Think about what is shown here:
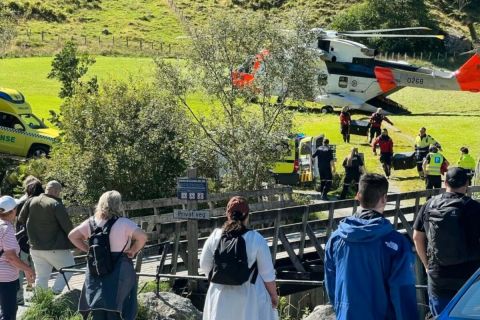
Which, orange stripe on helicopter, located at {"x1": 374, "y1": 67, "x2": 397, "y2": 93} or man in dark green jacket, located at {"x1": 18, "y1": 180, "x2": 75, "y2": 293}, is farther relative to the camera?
orange stripe on helicopter, located at {"x1": 374, "y1": 67, "x2": 397, "y2": 93}

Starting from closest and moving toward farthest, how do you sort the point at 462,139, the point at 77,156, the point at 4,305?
the point at 4,305 < the point at 77,156 < the point at 462,139

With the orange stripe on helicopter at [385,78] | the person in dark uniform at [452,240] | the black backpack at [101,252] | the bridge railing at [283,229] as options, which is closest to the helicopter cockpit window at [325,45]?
the orange stripe on helicopter at [385,78]

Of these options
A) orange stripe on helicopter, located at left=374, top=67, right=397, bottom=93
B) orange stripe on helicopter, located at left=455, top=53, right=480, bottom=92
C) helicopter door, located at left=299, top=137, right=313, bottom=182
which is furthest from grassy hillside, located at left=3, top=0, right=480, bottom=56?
helicopter door, located at left=299, top=137, right=313, bottom=182

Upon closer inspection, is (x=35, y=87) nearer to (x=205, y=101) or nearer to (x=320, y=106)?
(x=320, y=106)

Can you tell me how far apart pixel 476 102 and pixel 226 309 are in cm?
3949

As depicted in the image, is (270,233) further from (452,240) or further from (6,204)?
(452,240)

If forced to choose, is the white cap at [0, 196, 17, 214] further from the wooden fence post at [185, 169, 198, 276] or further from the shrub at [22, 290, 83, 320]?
the wooden fence post at [185, 169, 198, 276]

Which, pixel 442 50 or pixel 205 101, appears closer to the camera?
pixel 205 101

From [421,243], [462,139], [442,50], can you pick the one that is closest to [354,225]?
[421,243]

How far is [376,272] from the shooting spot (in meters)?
5.95

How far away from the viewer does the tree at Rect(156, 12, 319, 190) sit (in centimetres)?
2058

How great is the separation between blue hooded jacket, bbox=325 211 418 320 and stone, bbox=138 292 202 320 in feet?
13.7

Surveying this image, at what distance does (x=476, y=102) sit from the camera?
145 ft

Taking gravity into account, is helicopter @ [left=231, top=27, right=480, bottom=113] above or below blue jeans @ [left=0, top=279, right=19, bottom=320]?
above
